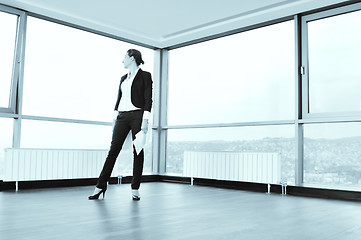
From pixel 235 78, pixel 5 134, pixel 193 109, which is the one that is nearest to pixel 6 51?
pixel 5 134

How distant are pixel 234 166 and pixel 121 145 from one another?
1.97 meters

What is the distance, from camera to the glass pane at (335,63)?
4.22 meters

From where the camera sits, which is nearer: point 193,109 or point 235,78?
point 235,78

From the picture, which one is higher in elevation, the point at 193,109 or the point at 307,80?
the point at 307,80

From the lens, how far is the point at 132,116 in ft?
11.5

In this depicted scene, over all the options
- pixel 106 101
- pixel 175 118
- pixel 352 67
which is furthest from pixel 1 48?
pixel 352 67

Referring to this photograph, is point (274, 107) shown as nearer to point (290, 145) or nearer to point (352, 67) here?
point (290, 145)

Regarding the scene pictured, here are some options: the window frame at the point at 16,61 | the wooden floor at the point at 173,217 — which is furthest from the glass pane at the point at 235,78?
the window frame at the point at 16,61

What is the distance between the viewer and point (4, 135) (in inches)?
175

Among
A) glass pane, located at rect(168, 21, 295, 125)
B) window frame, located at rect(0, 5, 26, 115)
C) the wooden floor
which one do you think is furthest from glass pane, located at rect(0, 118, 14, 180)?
glass pane, located at rect(168, 21, 295, 125)

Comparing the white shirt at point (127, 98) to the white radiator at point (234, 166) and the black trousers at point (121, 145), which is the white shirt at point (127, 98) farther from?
the white radiator at point (234, 166)

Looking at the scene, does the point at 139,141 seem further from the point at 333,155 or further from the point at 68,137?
the point at 333,155

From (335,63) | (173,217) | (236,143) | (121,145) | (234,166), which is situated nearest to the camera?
(173,217)

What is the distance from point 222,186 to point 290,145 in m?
1.20
